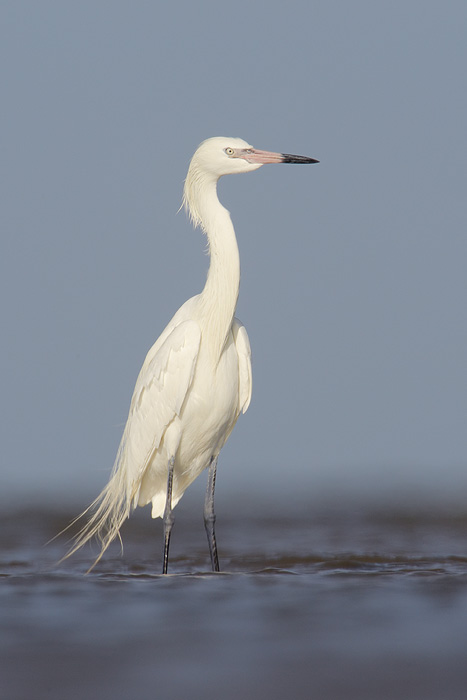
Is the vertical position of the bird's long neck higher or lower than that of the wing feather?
higher

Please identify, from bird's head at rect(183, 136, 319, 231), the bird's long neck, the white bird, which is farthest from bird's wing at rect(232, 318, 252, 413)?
bird's head at rect(183, 136, 319, 231)

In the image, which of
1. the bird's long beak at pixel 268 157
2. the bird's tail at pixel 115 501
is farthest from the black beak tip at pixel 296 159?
the bird's tail at pixel 115 501

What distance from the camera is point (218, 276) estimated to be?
8109mm

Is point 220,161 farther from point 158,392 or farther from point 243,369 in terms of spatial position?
point 158,392

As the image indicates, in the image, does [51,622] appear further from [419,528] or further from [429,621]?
[419,528]

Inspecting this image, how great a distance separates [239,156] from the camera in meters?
8.27

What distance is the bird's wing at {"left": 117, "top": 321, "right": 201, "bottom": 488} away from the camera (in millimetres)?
7914

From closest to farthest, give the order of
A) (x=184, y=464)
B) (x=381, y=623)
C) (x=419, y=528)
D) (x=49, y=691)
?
(x=49, y=691), (x=381, y=623), (x=184, y=464), (x=419, y=528)

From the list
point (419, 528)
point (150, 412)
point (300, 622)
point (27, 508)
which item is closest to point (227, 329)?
point (150, 412)

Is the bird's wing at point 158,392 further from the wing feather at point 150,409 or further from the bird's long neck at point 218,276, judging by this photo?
the bird's long neck at point 218,276

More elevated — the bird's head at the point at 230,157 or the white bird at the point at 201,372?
the bird's head at the point at 230,157

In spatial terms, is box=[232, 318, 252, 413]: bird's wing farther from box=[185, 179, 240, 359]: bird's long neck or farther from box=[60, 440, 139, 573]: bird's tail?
box=[60, 440, 139, 573]: bird's tail

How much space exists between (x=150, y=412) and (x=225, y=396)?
2.29ft

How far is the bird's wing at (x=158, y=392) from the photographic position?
7.91 metres
